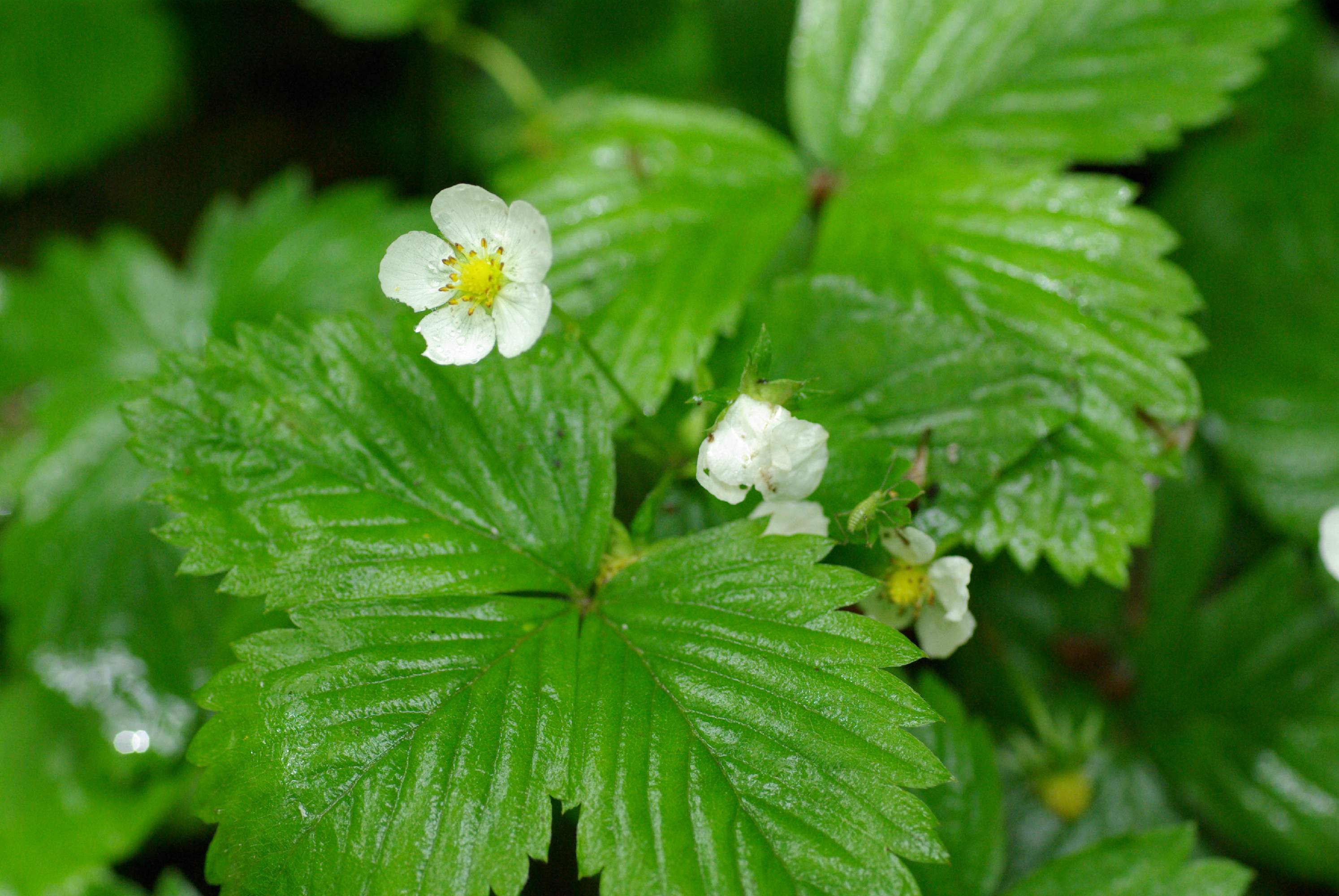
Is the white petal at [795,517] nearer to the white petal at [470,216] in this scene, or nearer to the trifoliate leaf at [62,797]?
the white petal at [470,216]

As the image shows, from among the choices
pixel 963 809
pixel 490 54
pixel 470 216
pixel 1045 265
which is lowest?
pixel 963 809

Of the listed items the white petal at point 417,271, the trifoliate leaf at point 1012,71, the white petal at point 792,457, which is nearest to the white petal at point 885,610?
the white petal at point 792,457

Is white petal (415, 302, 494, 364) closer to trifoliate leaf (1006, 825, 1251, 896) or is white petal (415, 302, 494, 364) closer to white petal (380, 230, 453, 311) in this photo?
white petal (380, 230, 453, 311)

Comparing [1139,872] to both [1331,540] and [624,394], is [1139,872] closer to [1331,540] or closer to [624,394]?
[1331,540]

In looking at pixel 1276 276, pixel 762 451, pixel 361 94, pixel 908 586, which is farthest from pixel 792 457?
pixel 361 94

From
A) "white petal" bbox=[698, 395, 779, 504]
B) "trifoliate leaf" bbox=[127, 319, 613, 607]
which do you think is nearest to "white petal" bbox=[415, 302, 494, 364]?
"trifoliate leaf" bbox=[127, 319, 613, 607]

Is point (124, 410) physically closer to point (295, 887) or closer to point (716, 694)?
point (295, 887)
